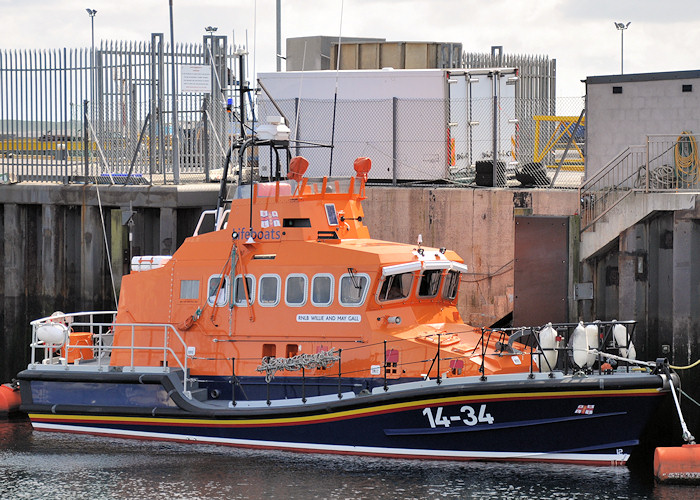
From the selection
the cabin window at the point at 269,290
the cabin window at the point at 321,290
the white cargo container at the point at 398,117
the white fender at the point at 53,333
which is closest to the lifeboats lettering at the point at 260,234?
the cabin window at the point at 269,290

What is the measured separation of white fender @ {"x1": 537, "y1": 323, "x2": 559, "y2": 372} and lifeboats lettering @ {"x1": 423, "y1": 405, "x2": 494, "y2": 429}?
826 millimetres

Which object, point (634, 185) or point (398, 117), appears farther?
point (398, 117)

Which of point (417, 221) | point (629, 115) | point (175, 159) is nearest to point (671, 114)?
point (629, 115)

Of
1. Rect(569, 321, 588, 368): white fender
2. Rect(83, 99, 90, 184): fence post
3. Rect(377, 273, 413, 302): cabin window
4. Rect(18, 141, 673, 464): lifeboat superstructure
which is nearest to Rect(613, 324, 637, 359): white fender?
Rect(18, 141, 673, 464): lifeboat superstructure

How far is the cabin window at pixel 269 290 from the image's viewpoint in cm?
1298

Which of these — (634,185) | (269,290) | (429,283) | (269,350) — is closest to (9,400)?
(269,350)

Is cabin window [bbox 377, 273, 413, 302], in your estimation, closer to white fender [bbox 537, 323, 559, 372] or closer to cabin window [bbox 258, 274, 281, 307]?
cabin window [bbox 258, 274, 281, 307]

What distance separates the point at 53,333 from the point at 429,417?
5067mm

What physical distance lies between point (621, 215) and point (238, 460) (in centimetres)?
569

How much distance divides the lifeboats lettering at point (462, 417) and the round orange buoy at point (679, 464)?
1838 mm

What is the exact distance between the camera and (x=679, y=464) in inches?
447

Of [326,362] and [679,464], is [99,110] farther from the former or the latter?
[679,464]

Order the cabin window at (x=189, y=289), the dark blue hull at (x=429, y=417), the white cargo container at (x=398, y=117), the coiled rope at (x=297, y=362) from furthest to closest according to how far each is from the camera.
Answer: the white cargo container at (x=398, y=117) → the cabin window at (x=189, y=289) → the coiled rope at (x=297, y=362) → the dark blue hull at (x=429, y=417)

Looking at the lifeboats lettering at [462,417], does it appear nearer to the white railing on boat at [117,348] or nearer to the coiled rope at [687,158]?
the white railing on boat at [117,348]
